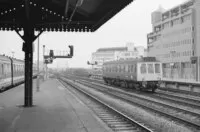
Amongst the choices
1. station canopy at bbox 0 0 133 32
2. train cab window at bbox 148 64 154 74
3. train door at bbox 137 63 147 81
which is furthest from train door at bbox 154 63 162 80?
station canopy at bbox 0 0 133 32

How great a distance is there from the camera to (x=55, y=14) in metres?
14.1

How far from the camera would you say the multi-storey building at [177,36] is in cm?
7800

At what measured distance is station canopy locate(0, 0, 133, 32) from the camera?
40.8ft

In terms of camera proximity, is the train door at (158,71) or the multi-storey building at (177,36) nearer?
the train door at (158,71)

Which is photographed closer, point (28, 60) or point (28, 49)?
point (28, 49)

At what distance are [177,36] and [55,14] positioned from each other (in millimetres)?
77523

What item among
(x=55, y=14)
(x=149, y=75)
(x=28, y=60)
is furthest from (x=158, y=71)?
(x=28, y=60)

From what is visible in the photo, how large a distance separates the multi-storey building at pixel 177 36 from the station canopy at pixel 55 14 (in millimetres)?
56454

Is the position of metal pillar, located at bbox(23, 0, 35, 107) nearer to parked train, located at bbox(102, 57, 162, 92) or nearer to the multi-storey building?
parked train, located at bbox(102, 57, 162, 92)

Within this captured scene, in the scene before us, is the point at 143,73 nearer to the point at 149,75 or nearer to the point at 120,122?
the point at 149,75

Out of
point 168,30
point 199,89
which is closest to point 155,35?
point 168,30

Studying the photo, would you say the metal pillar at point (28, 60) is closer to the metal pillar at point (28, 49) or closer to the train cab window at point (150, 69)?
the metal pillar at point (28, 49)

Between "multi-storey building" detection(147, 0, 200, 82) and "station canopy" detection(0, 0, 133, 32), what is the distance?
2223 inches

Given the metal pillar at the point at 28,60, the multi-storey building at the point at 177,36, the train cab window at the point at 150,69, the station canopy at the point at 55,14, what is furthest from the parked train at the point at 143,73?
the multi-storey building at the point at 177,36
